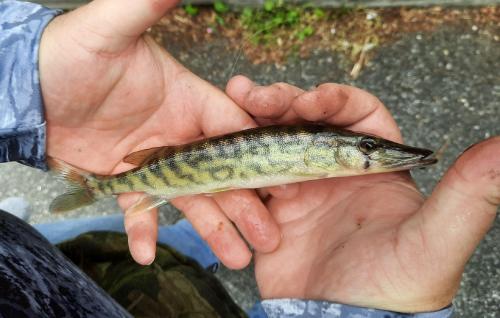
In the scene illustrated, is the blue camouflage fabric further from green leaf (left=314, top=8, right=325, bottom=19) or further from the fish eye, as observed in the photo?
green leaf (left=314, top=8, right=325, bottom=19)

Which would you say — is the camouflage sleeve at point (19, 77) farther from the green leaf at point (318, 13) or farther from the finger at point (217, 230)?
the green leaf at point (318, 13)

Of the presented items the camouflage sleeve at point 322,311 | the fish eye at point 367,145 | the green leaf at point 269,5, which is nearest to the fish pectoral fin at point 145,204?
the camouflage sleeve at point 322,311

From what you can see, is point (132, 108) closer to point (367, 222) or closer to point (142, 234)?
point (142, 234)

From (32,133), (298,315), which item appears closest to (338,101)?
(298,315)

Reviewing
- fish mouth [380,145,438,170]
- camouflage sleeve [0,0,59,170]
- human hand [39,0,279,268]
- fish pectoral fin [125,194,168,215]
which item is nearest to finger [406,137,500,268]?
fish mouth [380,145,438,170]

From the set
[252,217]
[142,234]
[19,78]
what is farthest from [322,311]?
[19,78]

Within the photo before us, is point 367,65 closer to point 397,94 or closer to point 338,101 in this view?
point 397,94
